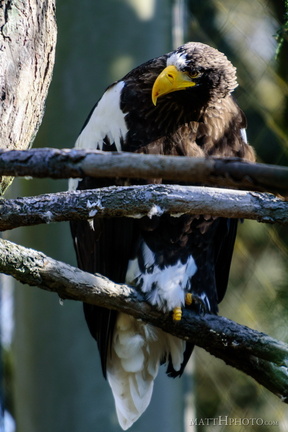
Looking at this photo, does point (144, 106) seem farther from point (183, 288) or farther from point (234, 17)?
point (234, 17)

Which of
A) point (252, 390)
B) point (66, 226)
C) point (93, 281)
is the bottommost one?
point (252, 390)

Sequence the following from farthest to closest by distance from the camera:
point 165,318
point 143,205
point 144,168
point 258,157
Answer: point 258,157 → point 165,318 → point 143,205 → point 144,168

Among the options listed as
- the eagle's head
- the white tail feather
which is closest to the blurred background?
the white tail feather

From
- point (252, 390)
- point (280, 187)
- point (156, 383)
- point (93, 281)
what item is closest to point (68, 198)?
point (93, 281)

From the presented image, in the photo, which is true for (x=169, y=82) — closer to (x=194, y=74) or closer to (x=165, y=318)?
(x=194, y=74)

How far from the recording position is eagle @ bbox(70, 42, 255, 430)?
7.18 feet

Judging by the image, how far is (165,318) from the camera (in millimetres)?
2074

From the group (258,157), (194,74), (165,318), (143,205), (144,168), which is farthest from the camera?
(258,157)

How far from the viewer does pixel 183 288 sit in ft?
7.31

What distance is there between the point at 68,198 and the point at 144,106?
82cm

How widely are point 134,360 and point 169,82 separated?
3.12 feet

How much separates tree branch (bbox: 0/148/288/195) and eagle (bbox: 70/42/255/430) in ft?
3.77

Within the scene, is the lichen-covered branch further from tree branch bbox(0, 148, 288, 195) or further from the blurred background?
the blurred background

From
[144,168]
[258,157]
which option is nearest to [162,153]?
[258,157]
